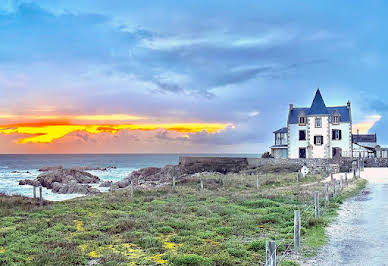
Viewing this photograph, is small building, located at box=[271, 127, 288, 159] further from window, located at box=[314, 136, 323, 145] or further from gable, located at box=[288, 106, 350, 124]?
window, located at box=[314, 136, 323, 145]

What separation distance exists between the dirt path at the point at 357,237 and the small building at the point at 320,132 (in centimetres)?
4172

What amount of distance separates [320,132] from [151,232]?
52.9m

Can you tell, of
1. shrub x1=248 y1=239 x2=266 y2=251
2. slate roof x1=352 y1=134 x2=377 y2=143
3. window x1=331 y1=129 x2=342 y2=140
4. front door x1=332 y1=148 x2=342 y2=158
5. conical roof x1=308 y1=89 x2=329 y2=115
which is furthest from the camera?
slate roof x1=352 y1=134 x2=377 y2=143

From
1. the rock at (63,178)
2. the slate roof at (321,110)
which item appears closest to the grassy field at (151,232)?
the rock at (63,178)

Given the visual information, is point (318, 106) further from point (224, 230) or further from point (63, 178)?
A: point (224, 230)

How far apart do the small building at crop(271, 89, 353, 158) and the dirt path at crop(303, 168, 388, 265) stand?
41.7m

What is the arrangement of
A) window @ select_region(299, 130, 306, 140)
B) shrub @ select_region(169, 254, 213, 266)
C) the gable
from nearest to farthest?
shrub @ select_region(169, 254, 213, 266) < the gable < window @ select_region(299, 130, 306, 140)

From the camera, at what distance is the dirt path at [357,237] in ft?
36.5

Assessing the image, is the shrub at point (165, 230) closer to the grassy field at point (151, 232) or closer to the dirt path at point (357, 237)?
the grassy field at point (151, 232)

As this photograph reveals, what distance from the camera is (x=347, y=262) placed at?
35.5 feet

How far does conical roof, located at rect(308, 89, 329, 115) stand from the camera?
63250 millimetres

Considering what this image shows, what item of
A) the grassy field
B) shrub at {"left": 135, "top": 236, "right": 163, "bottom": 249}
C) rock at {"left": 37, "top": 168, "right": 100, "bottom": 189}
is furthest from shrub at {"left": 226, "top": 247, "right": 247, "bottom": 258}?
rock at {"left": 37, "top": 168, "right": 100, "bottom": 189}

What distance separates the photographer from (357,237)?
1396 cm

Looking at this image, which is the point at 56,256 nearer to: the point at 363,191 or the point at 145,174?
the point at 363,191
